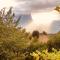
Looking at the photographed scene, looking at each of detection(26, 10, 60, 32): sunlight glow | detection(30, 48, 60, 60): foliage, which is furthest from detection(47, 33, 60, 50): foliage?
detection(26, 10, 60, 32): sunlight glow

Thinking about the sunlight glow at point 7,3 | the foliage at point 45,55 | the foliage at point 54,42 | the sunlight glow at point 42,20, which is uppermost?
the sunlight glow at point 7,3

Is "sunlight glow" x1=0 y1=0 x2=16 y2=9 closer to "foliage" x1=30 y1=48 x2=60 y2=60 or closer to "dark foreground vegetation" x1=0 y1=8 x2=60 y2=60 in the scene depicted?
"dark foreground vegetation" x1=0 y1=8 x2=60 y2=60

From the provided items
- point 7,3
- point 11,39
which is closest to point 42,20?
point 7,3

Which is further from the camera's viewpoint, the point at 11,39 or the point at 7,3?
the point at 7,3

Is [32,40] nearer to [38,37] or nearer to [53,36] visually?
[38,37]

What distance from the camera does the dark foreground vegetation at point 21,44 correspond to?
3.60 m

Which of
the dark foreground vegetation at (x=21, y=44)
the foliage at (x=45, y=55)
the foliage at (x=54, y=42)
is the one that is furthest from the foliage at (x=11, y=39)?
the foliage at (x=54, y=42)

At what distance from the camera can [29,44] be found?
12.2 feet

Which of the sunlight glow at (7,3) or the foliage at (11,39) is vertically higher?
the sunlight glow at (7,3)

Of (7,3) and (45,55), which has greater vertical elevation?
(7,3)

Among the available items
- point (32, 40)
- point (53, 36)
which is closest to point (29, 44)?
point (32, 40)

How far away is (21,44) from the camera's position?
12.0 ft

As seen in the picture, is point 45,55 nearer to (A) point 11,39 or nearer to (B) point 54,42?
(B) point 54,42

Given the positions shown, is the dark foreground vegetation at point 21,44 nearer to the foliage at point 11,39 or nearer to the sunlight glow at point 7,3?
the foliage at point 11,39
